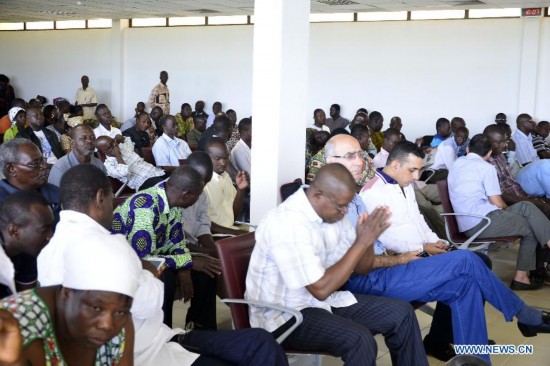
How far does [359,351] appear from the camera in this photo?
282 centimetres

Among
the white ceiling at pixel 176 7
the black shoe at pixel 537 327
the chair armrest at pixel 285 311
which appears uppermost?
the white ceiling at pixel 176 7

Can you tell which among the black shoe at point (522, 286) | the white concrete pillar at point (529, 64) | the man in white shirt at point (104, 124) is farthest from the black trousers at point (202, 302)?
the white concrete pillar at point (529, 64)

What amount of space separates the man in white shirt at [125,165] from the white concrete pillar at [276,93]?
184 cm

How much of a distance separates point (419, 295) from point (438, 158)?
4759 millimetres

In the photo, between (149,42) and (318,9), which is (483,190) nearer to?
(318,9)

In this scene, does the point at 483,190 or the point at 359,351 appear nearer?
the point at 359,351

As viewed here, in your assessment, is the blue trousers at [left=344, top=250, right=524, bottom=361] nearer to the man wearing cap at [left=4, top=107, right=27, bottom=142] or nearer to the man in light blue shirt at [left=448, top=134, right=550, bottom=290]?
the man in light blue shirt at [left=448, top=134, right=550, bottom=290]

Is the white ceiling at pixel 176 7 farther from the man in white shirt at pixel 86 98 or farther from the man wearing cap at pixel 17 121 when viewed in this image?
the man wearing cap at pixel 17 121

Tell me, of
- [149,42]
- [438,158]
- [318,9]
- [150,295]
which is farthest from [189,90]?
[150,295]

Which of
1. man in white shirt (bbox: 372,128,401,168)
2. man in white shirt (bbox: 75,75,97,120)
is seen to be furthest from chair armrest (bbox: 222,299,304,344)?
man in white shirt (bbox: 75,75,97,120)

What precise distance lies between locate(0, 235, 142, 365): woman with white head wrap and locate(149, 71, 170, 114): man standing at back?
1174cm

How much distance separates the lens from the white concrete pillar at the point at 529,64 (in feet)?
36.7

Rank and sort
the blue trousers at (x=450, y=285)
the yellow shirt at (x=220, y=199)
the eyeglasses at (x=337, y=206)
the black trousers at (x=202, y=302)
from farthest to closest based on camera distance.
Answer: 1. the yellow shirt at (x=220, y=199)
2. the black trousers at (x=202, y=302)
3. the blue trousers at (x=450, y=285)
4. the eyeglasses at (x=337, y=206)

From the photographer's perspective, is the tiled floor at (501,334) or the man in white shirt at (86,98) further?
the man in white shirt at (86,98)
